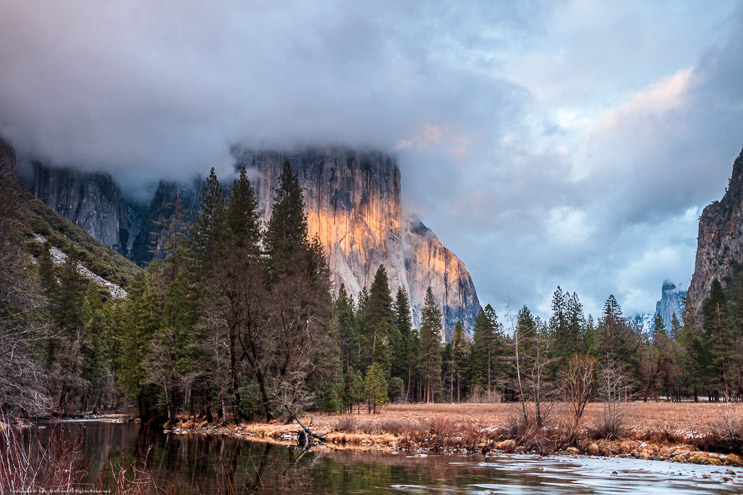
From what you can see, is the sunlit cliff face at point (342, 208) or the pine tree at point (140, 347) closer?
the pine tree at point (140, 347)

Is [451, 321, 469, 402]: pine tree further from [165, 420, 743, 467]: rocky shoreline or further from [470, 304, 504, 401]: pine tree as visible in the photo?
[165, 420, 743, 467]: rocky shoreline

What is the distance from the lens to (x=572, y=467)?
21094 millimetres

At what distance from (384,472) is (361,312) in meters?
68.7

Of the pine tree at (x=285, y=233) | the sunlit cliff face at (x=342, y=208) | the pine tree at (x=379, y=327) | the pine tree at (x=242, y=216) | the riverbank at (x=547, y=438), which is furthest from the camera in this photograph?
the sunlit cliff face at (x=342, y=208)

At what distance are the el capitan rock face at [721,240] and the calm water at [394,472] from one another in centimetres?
16114

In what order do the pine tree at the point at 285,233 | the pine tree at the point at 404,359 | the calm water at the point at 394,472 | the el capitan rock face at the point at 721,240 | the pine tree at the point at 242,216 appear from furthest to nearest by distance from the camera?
1. the el capitan rock face at the point at 721,240
2. the pine tree at the point at 404,359
3. the pine tree at the point at 242,216
4. the pine tree at the point at 285,233
5. the calm water at the point at 394,472

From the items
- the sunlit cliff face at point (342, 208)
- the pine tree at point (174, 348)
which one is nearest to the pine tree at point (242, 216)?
the pine tree at point (174, 348)

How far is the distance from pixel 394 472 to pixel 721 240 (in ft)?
642

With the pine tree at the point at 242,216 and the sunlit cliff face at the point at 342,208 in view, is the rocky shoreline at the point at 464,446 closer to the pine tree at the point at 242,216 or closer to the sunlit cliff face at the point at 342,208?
the pine tree at the point at 242,216

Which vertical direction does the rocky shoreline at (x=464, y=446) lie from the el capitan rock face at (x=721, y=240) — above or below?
below

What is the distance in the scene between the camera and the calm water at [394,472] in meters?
15.8

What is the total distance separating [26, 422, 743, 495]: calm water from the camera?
15781 millimetres

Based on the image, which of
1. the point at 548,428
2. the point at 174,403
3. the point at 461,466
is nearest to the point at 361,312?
the point at 174,403

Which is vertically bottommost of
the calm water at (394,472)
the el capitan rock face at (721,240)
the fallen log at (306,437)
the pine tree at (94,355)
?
the fallen log at (306,437)
